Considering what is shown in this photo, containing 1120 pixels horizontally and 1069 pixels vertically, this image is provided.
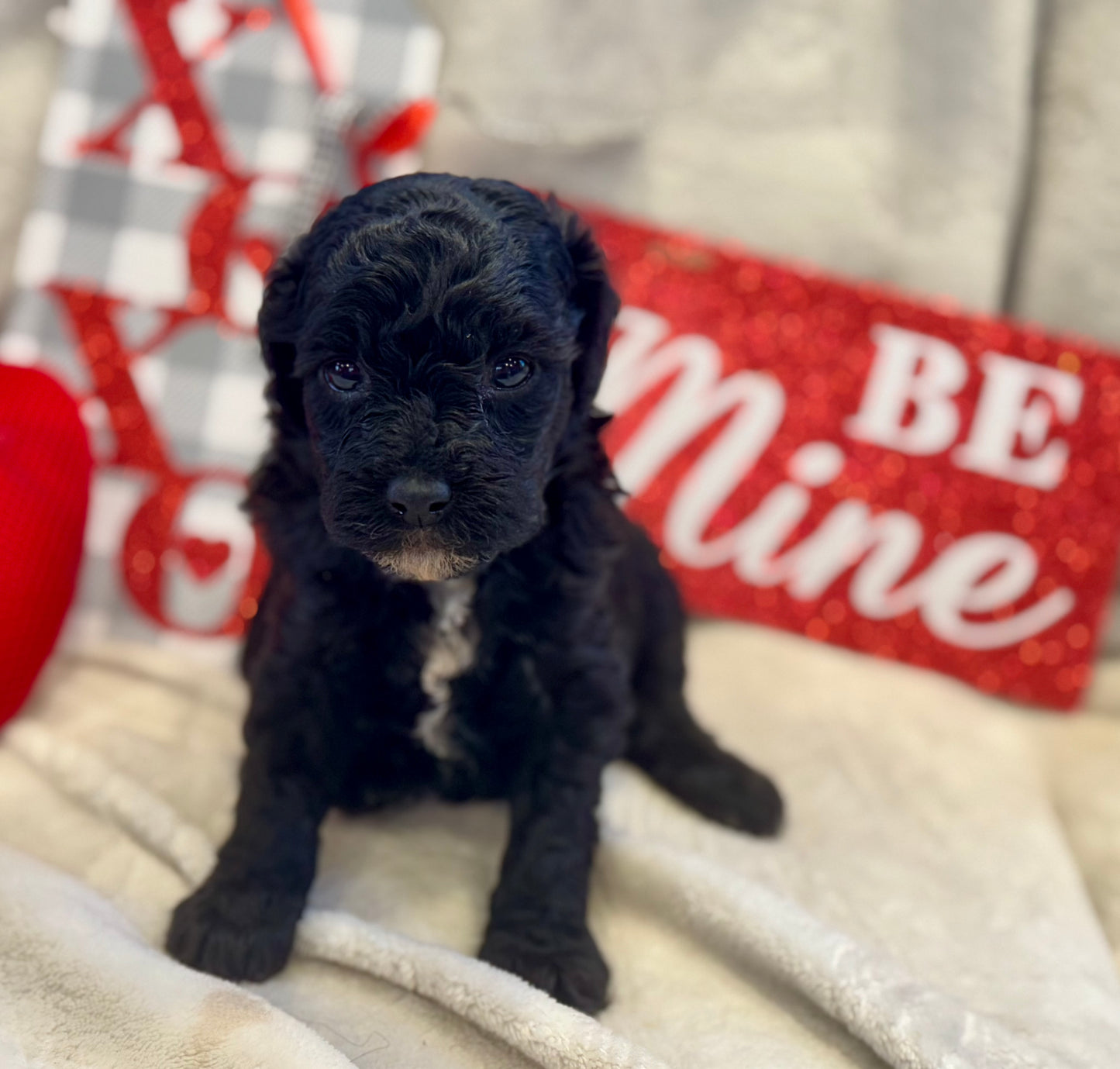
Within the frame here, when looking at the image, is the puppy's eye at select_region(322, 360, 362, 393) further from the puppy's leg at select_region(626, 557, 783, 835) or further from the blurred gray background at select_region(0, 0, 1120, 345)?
the blurred gray background at select_region(0, 0, 1120, 345)

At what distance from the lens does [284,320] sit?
4.17 ft

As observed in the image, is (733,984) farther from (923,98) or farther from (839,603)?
(923,98)

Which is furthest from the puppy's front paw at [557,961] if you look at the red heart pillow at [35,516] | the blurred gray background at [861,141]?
the blurred gray background at [861,141]

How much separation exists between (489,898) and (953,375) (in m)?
1.29

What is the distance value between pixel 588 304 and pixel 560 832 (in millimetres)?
642

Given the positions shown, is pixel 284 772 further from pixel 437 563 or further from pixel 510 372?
pixel 510 372

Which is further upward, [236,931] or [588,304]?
[588,304]

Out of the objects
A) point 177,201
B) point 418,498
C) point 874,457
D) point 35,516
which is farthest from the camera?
point 874,457

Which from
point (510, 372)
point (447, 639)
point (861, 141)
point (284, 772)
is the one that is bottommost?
point (284, 772)

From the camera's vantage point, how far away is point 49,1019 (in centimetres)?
117

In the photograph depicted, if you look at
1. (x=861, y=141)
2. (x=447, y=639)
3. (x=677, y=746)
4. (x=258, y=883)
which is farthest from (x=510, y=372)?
(x=861, y=141)

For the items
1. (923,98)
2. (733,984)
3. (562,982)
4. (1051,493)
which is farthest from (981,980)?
(923,98)

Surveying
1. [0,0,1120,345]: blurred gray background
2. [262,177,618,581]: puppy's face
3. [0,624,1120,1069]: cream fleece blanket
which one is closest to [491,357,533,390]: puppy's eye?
[262,177,618,581]: puppy's face

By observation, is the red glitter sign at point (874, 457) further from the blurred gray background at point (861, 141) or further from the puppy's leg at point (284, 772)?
the puppy's leg at point (284, 772)
